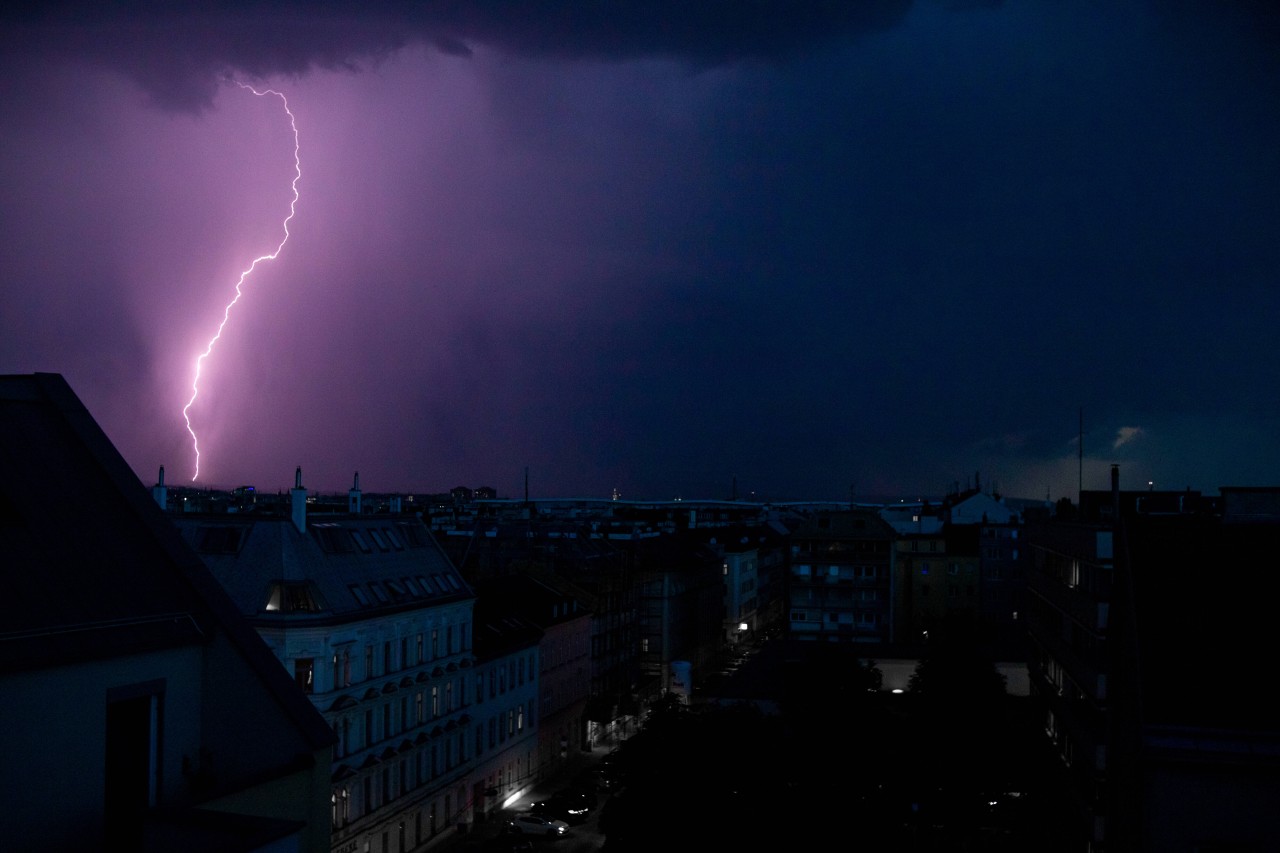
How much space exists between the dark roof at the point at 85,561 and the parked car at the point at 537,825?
34949 millimetres

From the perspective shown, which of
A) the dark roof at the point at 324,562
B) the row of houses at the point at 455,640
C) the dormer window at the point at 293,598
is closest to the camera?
the row of houses at the point at 455,640

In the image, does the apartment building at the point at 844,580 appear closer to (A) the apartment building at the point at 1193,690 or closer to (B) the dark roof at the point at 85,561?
(A) the apartment building at the point at 1193,690

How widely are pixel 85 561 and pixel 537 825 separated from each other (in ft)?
122

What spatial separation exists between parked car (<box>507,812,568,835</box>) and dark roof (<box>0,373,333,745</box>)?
3495 centimetres

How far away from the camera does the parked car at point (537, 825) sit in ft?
141

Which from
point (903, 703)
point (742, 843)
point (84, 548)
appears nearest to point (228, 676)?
point (84, 548)

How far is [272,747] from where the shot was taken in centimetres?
1038

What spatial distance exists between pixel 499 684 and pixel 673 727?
2244cm

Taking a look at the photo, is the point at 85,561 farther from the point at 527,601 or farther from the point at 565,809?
the point at 527,601

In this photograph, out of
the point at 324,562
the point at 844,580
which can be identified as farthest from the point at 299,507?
the point at 844,580

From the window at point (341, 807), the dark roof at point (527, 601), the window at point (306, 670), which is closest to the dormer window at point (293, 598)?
the window at point (306, 670)

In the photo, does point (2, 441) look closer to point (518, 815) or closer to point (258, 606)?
point (258, 606)

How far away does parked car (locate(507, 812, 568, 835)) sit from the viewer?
4297 centimetres

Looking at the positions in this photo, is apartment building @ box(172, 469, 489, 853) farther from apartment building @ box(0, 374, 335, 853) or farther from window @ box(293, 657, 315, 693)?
apartment building @ box(0, 374, 335, 853)
